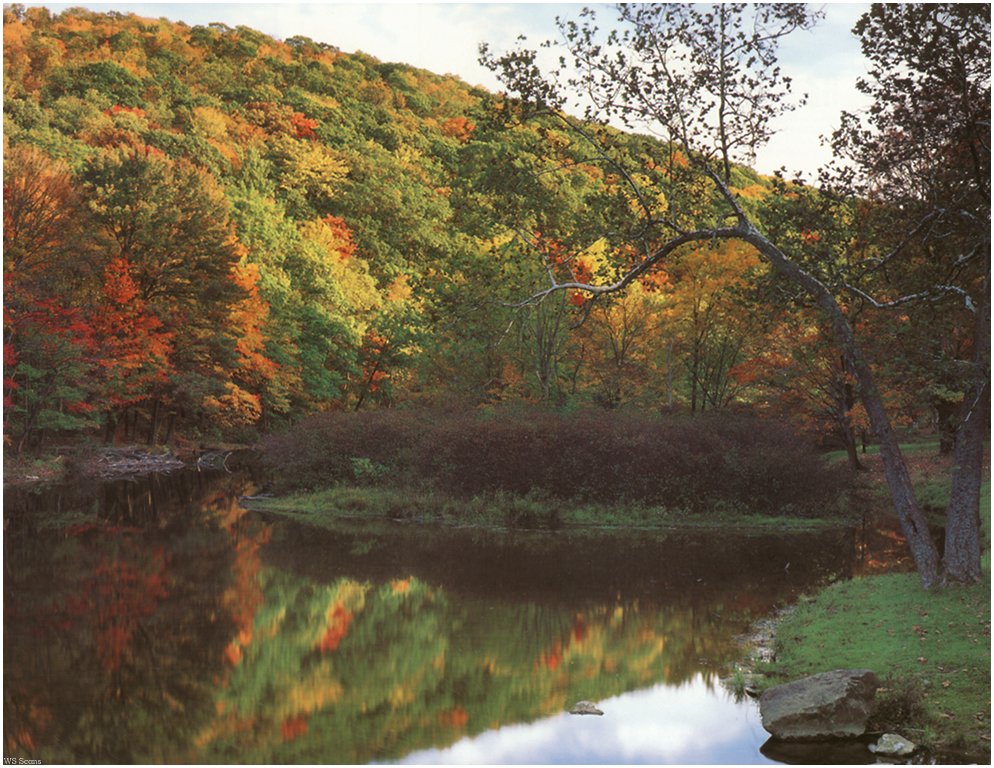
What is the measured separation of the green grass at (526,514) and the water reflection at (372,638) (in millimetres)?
1095

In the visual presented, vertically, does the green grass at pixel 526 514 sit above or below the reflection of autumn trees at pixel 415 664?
above

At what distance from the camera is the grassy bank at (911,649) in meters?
7.17

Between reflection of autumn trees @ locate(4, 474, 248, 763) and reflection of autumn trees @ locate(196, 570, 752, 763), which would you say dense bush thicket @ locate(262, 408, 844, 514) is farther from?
reflection of autumn trees @ locate(196, 570, 752, 763)

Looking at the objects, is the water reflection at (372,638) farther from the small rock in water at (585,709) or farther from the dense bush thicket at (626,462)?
the dense bush thicket at (626,462)

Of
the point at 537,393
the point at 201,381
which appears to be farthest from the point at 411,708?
the point at 201,381

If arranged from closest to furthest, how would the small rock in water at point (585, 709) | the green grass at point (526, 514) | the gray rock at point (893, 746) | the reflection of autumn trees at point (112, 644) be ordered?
the gray rock at point (893, 746), the reflection of autumn trees at point (112, 644), the small rock in water at point (585, 709), the green grass at point (526, 514)

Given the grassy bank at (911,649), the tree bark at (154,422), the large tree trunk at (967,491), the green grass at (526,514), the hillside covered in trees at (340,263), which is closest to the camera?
the grassy bank at (911,649)

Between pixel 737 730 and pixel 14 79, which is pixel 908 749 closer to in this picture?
pixel 737 730

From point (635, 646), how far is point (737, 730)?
2.73 meters

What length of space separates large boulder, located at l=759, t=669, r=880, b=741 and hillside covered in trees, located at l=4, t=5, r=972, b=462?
3.65 m

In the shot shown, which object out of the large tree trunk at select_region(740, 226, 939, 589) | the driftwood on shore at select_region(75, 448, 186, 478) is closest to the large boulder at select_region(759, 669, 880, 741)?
the large tree trunk at select_region(740, 226, 939, 589)

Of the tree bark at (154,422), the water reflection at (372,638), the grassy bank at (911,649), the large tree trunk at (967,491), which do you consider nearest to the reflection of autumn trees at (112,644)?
the water reflection at (372,638)

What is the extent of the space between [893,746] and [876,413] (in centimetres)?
458

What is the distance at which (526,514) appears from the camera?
757 inches
